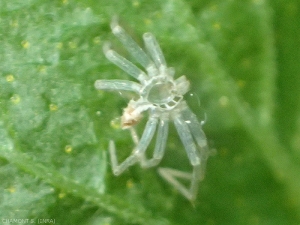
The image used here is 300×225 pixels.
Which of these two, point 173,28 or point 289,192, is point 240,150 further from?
point 173,28

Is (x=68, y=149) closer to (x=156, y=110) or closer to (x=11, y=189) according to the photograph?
(x=11, y=189)

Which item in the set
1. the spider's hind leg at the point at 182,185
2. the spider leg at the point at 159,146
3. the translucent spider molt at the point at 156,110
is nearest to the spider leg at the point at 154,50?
the translucent spider molt at the point at 156,110

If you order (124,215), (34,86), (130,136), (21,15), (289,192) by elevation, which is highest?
(21,15)

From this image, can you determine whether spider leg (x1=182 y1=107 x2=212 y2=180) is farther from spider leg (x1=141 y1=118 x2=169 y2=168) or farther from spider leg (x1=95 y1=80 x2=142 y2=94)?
spider leg (x1=95 y1=80 x2=142 y2=94)

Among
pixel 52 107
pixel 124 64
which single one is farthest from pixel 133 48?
pixel 52 107

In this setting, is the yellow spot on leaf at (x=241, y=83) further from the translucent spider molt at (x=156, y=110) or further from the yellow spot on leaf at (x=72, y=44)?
the yellow spot on leaf at (x=72, y=44)

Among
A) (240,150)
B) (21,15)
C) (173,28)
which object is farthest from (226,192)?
(21,15)
